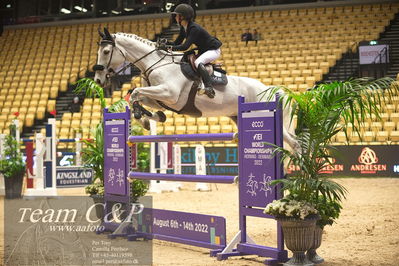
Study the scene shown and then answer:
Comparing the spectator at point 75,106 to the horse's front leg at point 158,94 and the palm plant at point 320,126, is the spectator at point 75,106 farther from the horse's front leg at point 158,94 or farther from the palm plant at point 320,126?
the palm plant at point 320,126

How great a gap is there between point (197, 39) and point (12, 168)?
5.01 meters

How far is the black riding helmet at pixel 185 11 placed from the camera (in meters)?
5.27

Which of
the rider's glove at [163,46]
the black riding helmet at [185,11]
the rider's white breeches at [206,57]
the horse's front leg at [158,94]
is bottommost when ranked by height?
the horse's front leg at [158,94]

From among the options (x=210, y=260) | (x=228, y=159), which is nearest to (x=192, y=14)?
(x=210, y=260)

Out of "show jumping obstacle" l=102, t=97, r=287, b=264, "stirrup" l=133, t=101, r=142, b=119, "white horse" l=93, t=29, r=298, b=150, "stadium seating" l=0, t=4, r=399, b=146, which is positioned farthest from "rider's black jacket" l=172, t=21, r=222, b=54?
"stadium seating" l=0, t=4, r=399, b=146

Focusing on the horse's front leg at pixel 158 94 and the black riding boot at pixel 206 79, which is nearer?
the horse's front leg at pixel 158 94

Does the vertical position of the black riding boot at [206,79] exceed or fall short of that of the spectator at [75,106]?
it falls short

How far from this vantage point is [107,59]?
5.48m

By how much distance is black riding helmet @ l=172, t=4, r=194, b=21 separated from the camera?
17.3 ft

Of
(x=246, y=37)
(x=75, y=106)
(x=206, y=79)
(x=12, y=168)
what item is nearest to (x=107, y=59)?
(x=206, y=79)

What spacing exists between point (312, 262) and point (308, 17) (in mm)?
12828

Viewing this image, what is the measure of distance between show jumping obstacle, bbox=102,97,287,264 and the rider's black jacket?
87 cm

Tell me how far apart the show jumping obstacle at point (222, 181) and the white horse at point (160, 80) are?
1.32 ft

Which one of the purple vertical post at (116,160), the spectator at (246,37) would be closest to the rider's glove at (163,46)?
the purple vertical post at (116,160)
